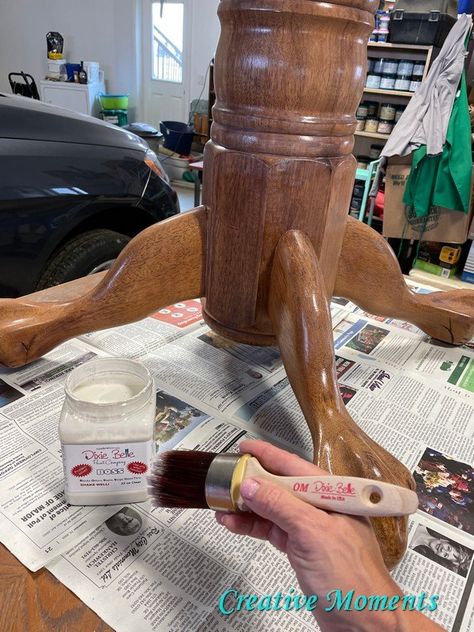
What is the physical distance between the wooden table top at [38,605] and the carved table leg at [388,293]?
0.51m

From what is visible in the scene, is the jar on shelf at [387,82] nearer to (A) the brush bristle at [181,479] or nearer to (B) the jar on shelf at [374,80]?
(B) the jar on shelf at [374,80]

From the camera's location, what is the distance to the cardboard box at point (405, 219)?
90.7 inches

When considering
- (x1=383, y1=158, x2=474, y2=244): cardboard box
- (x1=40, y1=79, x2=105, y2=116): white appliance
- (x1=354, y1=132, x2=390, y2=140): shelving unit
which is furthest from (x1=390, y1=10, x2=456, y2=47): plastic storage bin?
(x1=40, y1=79, x2=105, y2=116): white appliance

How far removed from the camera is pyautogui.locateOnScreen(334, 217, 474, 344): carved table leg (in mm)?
710

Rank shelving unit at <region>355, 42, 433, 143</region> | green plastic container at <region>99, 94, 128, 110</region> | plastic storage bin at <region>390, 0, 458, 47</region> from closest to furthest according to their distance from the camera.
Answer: plastic storage bin at <region>390, 0, 458, 47</region> → shelving unit at <region>355, 42, 433, 143</region> → green plastic container at <region>99, 94, 128, 110</region>

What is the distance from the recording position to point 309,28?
477 millimetres

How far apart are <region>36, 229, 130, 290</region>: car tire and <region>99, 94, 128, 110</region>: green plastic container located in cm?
394

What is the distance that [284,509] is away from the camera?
0.33 meters

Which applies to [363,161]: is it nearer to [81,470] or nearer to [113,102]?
[113,102]

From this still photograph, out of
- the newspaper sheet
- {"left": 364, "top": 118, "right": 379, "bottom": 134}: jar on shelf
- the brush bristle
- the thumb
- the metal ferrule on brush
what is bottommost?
the newspaper sheet

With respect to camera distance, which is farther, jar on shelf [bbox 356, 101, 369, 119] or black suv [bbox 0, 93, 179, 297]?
jar on shelf [bbox 356, 101, 369, 119]

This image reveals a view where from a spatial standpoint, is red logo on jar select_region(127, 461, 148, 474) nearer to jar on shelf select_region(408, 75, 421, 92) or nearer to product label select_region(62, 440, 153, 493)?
product label select_region(62, 440, 153, 493)

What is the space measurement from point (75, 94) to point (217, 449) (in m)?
4.83

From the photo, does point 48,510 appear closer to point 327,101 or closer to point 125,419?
point 125,419
